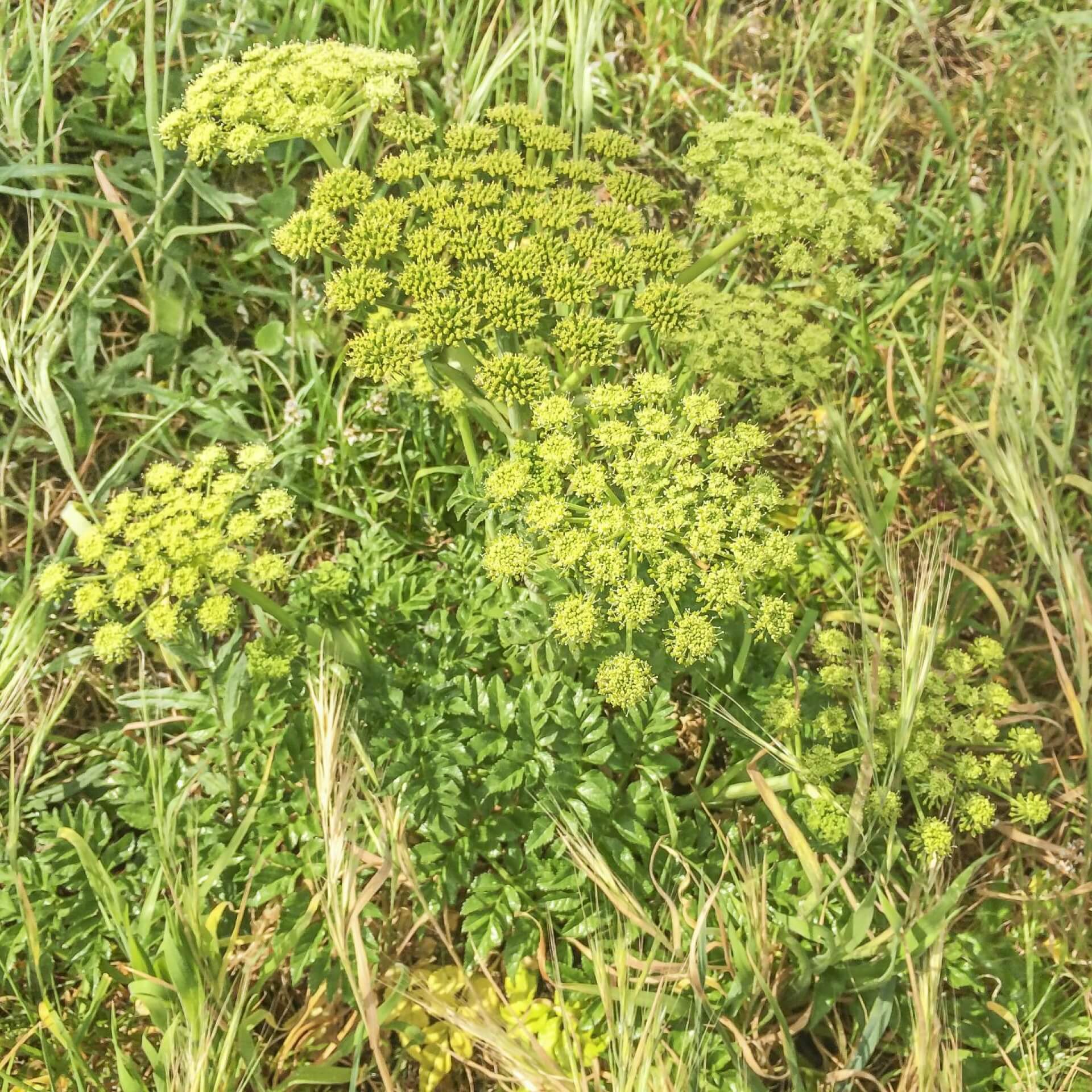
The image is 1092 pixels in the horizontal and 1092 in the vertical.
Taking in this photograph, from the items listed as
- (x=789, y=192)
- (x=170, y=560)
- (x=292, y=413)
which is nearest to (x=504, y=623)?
(x=170, y=560)

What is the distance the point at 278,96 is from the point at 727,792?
126 inches

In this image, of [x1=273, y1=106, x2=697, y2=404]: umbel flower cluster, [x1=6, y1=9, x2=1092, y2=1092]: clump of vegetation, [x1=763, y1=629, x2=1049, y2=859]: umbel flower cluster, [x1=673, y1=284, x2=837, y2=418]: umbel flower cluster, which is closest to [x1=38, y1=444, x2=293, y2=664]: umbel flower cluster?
[x1=6, y1=9, x2=1092, y2=1092]: clump of vegetation

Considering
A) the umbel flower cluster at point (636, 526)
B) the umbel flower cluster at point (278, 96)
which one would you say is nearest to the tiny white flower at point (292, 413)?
the umbel flower cluster at point (278, 96)

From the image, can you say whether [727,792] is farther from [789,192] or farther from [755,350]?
[789,192]

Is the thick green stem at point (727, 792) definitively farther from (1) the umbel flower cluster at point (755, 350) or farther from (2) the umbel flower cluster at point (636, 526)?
(1) the umbel flower cluster at point (755, 350)

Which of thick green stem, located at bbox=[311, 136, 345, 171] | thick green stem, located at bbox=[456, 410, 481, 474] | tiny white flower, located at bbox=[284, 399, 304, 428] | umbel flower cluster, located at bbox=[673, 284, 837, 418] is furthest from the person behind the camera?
tiny white flower, located at bbox=[284, 399, 304, 428]

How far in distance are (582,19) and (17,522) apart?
12.3 ft

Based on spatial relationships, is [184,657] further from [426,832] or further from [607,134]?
[607,134]

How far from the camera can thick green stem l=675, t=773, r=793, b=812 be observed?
11.3ft

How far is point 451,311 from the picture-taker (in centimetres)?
307

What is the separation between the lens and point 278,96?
3.38 m

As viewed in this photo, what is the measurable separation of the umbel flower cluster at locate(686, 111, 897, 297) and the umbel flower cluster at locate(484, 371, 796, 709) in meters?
0.93

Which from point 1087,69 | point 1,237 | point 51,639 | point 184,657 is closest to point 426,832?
point 184,657

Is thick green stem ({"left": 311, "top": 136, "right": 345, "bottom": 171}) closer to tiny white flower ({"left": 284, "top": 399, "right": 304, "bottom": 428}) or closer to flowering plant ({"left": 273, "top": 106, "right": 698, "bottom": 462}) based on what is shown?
flowering plant ({"left": 273, "top": 106, "right": 698, "bottom": 462})
